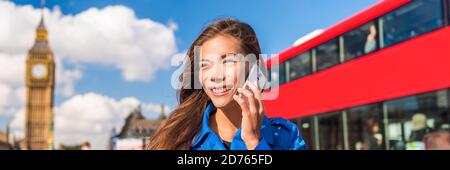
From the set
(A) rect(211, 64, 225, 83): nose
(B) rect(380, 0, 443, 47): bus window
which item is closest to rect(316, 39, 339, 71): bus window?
(B) rect(380, 0, 443, 47): bus window

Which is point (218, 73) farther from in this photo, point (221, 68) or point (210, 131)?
point (210, 131)

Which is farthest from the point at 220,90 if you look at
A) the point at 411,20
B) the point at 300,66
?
the point at 300,66

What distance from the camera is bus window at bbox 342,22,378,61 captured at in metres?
8.47

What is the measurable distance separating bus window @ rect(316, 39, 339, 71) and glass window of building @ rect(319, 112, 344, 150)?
846mm

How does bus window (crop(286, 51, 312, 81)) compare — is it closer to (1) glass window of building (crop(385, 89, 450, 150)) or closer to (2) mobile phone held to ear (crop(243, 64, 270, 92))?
(1) glass window of building (crop(385, 89, 450, 150))

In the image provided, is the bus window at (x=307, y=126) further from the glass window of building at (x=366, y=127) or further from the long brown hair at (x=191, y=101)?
the long brown hair at (x=191, y=101)

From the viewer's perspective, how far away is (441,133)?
22.4ft

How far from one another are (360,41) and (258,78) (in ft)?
26.4

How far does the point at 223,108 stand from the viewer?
114 centimetres

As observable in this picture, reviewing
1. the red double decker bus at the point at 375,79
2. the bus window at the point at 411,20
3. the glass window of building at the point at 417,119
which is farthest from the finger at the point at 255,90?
the bus window at the point at 411,20

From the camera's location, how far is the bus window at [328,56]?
9.26 meters
